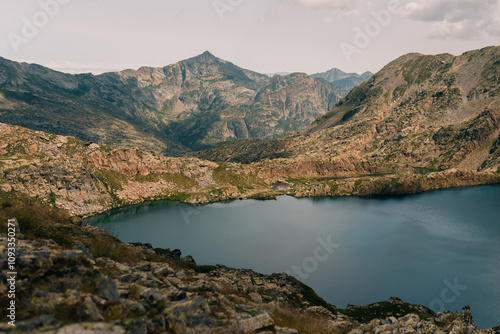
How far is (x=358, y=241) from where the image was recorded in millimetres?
117438

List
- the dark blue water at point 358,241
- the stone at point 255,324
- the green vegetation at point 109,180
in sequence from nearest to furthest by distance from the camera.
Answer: the stone at point 255,324
the dark blue water at point 358,241
the green vegetation at point 109,180

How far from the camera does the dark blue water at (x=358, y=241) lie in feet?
256

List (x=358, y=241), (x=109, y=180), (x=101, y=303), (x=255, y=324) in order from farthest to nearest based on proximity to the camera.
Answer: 1. (x=109, y=180)
2. (x=358, y=241)
3. (x=255, y=324)
4. (x=101, y=303)

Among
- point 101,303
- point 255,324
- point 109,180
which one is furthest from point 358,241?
point 109,180

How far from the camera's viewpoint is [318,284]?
263 feet

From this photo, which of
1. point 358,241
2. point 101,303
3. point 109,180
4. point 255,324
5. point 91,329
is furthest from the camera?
point 109,180

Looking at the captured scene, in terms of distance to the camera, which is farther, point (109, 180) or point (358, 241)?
point (109, 180)

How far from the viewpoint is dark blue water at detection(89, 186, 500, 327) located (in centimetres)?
7798

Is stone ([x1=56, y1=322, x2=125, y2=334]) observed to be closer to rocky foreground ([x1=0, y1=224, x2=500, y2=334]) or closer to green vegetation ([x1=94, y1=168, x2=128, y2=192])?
rocky foreground ([x1=0, y1=224, x2=500, y2=334])

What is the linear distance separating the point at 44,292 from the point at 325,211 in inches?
6755

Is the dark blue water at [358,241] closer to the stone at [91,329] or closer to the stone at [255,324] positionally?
the stone at [255,324]

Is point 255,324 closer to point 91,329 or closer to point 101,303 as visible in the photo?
point 101,303

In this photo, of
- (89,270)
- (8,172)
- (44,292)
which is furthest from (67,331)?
(8,172)

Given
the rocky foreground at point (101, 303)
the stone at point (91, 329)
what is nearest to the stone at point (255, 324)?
the rocky foreground at point (101, 303)
